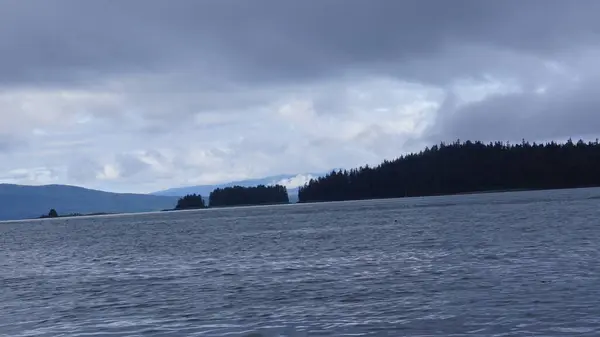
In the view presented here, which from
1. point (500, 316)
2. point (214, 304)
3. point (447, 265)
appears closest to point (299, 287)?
point (214, 304)

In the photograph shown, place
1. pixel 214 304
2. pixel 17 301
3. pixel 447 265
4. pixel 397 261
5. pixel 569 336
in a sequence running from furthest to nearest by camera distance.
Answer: pixel 397 261
pixel 447 265
pixel 17 301
pixel 214 304
pixel 569 336

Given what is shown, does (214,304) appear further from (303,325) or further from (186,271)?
(186,271)

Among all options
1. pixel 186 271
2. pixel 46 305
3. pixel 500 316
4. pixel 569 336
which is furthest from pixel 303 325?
pixel 186 271

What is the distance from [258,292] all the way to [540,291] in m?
13.9

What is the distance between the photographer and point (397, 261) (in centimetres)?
5244

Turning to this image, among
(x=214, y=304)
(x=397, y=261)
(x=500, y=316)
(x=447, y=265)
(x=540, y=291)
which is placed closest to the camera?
(x=500, y=316)

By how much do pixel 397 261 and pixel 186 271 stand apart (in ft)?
48.6

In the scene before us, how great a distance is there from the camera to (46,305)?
4094cm

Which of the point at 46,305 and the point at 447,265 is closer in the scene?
the point at 46,305

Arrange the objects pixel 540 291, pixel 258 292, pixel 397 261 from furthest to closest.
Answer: pixel 397 261 < pixel 258 292 < pixel 540 291

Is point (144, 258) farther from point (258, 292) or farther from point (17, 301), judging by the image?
point (258, 292)

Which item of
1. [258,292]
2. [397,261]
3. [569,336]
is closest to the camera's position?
[569,336]

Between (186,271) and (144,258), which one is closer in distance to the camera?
(186,271)

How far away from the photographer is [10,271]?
6838cm
